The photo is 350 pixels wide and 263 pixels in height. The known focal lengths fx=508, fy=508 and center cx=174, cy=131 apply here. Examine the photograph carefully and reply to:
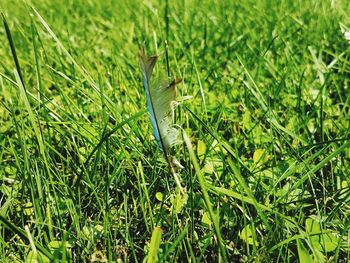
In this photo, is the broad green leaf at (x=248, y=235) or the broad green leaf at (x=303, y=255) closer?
the broad green leaf at (x=303, y=255)

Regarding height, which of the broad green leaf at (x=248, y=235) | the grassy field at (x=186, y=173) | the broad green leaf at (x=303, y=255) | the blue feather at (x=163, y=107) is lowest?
the broad green leaf at (x=303, y=255)

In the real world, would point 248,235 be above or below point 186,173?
below

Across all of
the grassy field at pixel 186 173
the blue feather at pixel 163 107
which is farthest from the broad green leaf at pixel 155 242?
the blue feather at pixel 163 107

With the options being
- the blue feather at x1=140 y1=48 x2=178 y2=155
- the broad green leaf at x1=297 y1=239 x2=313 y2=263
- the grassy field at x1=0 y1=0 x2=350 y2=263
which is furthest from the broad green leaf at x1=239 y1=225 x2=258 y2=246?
the blue feather at x1=140 y1=48 x2=178 y2=155

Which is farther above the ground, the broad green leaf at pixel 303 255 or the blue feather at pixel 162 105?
the blue feather at pixel 162 105

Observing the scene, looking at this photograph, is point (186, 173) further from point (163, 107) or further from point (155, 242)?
point (155, 242)

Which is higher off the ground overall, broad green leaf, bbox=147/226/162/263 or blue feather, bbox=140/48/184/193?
blue feather, bbox=140/48/184/193

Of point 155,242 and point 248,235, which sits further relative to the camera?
point 248,235

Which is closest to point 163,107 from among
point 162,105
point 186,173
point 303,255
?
point 162,105

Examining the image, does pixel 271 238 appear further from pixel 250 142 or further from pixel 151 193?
pixel 250 142

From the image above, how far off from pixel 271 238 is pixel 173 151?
1.32 feet

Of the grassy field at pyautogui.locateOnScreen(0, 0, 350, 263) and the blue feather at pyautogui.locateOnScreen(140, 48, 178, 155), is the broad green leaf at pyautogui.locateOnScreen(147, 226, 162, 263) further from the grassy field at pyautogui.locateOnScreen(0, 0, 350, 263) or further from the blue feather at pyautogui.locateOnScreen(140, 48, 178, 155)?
the blue feather at pyautogui.locateOnScreen(140, 48, 178, 155)

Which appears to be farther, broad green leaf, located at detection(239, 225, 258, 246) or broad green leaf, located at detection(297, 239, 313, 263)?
broad green leaf, located at detection(239, 225, 258, 246)

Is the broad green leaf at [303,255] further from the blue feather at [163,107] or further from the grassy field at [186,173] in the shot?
the blue feather at [163,107]
